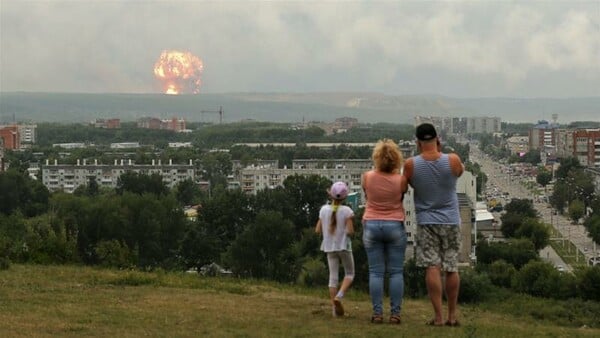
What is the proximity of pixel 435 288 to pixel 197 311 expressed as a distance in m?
1.75

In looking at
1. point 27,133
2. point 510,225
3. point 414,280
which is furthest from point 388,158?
point 27,133

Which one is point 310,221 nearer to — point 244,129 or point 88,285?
point 88,285

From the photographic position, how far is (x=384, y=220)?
6695 mm

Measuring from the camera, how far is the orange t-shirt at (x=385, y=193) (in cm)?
666

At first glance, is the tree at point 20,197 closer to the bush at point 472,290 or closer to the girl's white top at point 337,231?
the bush at point 472,290

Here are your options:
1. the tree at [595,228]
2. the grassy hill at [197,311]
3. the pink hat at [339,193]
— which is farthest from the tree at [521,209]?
the pink hat at [339,193]

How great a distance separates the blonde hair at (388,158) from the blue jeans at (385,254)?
359 mm

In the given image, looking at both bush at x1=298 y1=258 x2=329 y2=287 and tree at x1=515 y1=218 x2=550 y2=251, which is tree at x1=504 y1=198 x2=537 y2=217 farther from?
bush at x1=298 y1=258 x2=329 y2=287

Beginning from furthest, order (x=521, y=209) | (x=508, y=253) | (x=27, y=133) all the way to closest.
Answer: (x=27, y=133) < (x=521, y=209) < (x=508, y=253)

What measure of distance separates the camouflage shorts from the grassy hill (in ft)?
1.47

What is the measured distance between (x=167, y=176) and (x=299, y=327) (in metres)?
68.8

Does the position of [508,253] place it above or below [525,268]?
below

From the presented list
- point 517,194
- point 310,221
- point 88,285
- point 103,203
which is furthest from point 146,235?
point 517,194

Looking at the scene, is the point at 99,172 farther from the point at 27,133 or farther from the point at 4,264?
the point at 4,264
